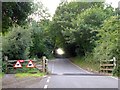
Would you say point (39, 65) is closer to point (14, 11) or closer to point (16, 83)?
point (16, 83)

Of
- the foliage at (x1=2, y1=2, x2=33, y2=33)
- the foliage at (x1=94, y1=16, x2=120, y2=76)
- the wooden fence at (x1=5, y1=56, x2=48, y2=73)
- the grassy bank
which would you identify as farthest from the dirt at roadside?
the grassy bank

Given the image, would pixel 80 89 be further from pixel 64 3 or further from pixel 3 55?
pixel 64 3

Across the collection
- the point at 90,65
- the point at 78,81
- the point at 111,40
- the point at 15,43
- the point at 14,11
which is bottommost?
the point at 90,65

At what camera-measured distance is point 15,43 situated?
99.2 feet

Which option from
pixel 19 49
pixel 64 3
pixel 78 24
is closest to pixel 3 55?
pixel 19 49

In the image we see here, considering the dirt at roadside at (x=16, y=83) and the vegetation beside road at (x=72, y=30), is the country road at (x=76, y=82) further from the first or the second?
the vegetation beside road at (x=72, y=30)

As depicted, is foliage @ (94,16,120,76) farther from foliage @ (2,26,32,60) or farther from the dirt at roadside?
the dirt at roadside

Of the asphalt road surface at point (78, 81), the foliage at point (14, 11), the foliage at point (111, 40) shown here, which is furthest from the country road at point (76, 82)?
the foliage at point (14, 11)

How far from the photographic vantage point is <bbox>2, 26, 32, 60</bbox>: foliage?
98.2 ft

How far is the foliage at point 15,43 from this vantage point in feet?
98.2

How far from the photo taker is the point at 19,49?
3089 cm

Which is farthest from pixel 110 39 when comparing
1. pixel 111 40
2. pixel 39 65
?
pixel 39 65

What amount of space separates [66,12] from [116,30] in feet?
93.3

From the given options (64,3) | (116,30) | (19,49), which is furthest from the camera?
(64,3)
